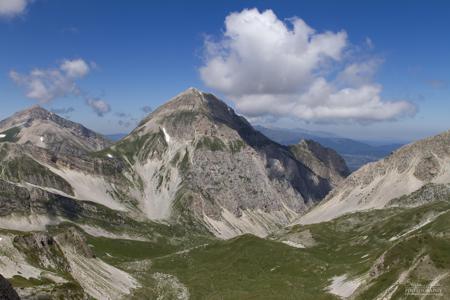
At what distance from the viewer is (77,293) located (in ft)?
314

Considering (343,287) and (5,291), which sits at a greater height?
(5,291)

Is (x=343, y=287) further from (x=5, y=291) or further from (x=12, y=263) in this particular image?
(x=5, y=291)

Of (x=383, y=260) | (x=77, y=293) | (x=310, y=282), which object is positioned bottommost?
(x=310, y=282)

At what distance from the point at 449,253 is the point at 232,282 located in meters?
86.4

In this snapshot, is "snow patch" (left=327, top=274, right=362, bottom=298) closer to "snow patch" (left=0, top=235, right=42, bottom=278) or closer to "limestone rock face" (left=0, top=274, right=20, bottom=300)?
"snow patch" (left=0, top=235, right=42, bottom=278)

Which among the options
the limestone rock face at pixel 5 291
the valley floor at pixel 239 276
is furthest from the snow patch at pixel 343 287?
the limestone rock face at pixel 5 291

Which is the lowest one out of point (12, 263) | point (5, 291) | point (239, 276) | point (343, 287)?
point (343, 287)

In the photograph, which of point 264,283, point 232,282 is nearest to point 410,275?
point 264,283

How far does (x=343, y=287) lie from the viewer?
439ft

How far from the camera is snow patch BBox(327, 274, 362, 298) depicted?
4938 inches

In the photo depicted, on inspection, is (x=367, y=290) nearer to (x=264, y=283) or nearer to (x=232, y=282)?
(x=264, y=283)

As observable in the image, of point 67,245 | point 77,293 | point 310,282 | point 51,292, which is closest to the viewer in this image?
point 51,292

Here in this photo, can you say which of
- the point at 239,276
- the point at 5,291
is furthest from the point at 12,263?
the point at 239,276

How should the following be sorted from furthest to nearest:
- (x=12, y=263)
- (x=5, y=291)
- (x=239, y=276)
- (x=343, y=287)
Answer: (x=239, y=276)
(x=343, y=287)
(x=12, y=263)
(x=5, y=291)
